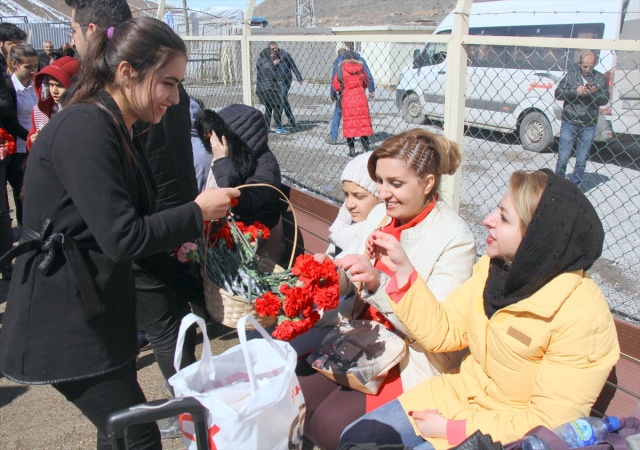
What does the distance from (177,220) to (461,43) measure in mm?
1682

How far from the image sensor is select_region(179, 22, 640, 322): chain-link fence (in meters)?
4.32

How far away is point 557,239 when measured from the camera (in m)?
1.70

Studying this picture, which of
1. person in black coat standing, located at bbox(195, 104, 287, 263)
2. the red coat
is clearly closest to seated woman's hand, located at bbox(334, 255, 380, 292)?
person in black coat standing, located at bbox(195, 104, 287, 263)

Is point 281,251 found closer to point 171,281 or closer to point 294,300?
point 171,281

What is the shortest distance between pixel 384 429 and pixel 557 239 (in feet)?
2.92

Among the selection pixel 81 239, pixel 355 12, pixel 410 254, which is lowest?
pixel 410 254

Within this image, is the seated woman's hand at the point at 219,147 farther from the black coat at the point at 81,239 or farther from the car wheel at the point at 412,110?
the car wheel at the point at 412,110

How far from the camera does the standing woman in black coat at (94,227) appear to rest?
1.54m

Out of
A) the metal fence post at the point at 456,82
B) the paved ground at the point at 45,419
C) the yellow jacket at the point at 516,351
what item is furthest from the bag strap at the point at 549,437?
the paved ground at the point at 45,419

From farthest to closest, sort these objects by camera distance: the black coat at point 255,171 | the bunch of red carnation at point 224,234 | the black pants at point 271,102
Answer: the black pants at point 271,102 < the black coat at point 255,171 < the bunch of red carnation at point 224,234

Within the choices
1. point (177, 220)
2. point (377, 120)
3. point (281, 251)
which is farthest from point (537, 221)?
point (377, 120)

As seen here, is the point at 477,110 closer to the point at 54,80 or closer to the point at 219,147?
the point at 219,147

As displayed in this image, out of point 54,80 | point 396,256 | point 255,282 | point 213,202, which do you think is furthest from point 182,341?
point 54,80

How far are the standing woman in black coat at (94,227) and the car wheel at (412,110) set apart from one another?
336 cm
